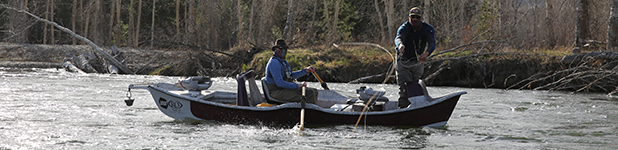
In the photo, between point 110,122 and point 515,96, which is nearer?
point 110,122

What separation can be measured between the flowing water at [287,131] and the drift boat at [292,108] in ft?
0.42

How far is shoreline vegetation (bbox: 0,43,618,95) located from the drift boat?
4348mm

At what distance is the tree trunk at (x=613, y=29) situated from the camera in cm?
1276

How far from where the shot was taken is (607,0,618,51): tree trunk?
12.8 meters

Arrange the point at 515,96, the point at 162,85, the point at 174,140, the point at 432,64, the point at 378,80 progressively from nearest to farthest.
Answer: the point at 174,140, the point at 162,85, the point at 515,96, the point at 432,64, the point at 378,80

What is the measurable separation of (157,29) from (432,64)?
25.2 meters

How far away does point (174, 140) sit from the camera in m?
6.43

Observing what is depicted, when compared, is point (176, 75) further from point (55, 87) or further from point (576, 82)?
point (576, 82)

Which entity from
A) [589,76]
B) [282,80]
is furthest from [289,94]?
[589,76]

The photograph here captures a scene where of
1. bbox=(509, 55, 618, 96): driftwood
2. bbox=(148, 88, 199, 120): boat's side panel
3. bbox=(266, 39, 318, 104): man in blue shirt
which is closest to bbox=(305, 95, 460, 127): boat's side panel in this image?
bbox=(266, 39, 318, 104): man in blue shirt

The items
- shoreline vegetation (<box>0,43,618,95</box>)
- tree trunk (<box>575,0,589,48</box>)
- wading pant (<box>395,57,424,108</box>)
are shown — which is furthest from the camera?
tree trunk (<box>575,0,589,48</box>)

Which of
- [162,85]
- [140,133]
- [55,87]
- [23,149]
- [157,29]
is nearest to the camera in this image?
[23,149]

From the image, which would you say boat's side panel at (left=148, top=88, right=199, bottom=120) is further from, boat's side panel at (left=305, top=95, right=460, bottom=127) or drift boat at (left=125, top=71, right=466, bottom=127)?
boat's side panel at (left=305, top=95, right=460, bottom=127)

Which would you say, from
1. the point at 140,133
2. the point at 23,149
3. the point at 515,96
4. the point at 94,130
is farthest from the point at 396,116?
the point at 515,96
